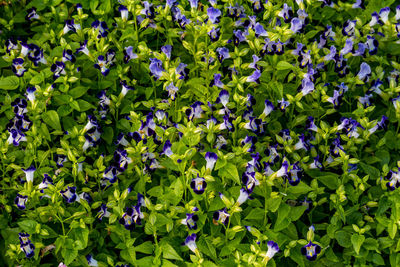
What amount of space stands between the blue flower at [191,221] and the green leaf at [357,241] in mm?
1004

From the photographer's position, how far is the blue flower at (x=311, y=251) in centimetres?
334

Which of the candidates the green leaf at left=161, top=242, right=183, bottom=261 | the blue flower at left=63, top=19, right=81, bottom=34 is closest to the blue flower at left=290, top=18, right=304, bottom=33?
the blue flower at left=63, top=19, right=81, bottom=34

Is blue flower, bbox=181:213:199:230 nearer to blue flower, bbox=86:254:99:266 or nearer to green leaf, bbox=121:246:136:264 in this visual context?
green leaf, bbox=121:246:136:264

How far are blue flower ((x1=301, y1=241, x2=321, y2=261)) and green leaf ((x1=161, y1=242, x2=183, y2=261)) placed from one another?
0.78 m

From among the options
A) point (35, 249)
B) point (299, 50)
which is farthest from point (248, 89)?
point (35, 249)

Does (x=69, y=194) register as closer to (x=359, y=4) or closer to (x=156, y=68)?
(x=156, y=68)

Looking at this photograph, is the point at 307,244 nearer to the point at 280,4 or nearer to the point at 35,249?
the point at 35,249

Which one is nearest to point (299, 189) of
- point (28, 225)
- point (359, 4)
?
point (28, 225)

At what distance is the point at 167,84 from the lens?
365cm

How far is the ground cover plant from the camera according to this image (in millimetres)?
3354

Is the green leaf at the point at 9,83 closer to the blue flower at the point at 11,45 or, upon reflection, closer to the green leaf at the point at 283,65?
the blue flower at the point at 11,45

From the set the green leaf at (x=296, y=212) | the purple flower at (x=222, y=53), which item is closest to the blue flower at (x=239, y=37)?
the purple flower at (x=222, y=53)

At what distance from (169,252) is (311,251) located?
896 millimetres

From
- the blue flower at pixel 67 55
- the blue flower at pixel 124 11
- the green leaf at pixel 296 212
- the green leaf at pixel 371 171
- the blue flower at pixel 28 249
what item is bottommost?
the blue flower at pixel 28 249
